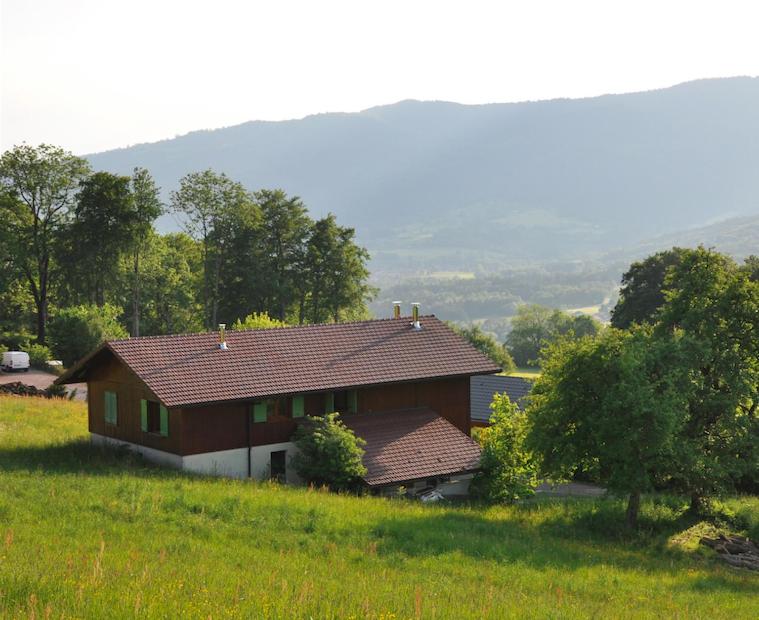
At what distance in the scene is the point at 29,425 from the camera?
35.6 m

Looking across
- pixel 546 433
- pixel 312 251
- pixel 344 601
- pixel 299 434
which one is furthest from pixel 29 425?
pixel 312 251

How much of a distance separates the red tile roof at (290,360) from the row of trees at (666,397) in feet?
20.9

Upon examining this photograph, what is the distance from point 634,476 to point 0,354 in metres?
46.9

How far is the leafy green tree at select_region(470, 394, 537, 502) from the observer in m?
32.3

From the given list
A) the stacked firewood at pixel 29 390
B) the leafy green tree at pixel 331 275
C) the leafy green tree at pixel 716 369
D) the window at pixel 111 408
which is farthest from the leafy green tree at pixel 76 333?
the leafy green tree at pixel 716 369

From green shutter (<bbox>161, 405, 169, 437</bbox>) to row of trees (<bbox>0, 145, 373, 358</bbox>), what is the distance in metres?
37.2

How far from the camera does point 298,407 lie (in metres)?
33.5

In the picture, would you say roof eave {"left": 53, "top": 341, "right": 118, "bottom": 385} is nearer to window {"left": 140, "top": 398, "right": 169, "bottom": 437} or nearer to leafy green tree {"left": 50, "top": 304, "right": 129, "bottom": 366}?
window {"left": 140, "top": 398, "right": 169, "bottom": 437}

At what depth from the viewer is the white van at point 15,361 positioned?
184ft

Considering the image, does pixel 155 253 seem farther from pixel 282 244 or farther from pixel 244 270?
pixel 282 244

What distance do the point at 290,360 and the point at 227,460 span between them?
16.1 feet

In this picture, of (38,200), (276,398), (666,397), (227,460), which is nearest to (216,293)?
(38,200)

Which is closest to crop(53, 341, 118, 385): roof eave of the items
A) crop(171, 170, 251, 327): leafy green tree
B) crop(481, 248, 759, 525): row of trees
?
crop(481, 248, 759, 525): row of trees

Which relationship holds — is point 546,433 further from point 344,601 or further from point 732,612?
point 344,601
